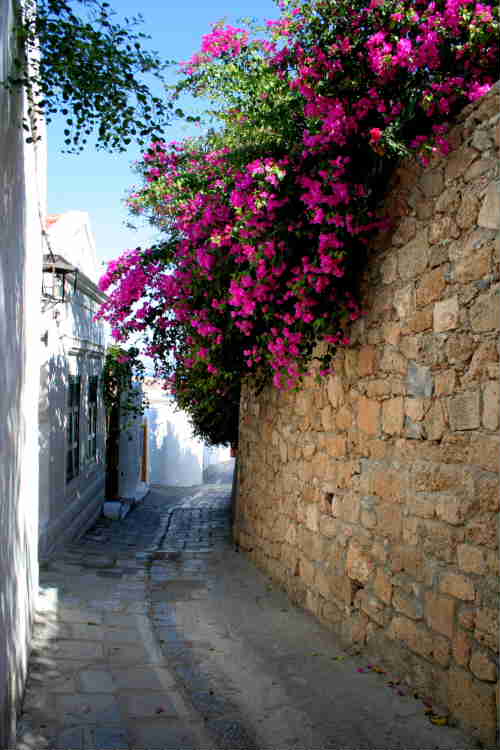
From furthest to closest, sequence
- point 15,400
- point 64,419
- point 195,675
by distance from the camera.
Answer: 1. point 64,419
2. point 195,675
3. point 15,400

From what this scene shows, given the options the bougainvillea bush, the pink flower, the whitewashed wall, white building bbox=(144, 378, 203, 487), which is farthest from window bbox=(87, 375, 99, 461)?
white building bbox=(144, 378, 203, 487)

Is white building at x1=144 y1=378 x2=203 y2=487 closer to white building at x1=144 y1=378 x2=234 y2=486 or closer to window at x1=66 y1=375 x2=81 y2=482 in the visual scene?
white building at x1=144 y1=378 x2=234 y2=486

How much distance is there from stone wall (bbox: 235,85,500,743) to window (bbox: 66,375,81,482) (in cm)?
477

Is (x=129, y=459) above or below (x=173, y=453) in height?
above

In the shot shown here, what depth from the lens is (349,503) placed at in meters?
4.93

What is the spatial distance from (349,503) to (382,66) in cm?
289

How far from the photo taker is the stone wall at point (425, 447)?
338cm


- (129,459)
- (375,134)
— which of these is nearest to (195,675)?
(375,134)

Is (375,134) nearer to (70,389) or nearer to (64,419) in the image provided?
(64,419)

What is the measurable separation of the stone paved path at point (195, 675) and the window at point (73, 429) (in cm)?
221

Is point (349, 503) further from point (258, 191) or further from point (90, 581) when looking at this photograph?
point (90, 581)

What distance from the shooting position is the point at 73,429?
9.65m

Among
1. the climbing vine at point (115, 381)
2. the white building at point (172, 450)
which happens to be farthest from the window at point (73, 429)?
the white building at point (172, 450)

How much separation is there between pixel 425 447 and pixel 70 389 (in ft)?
21.6
